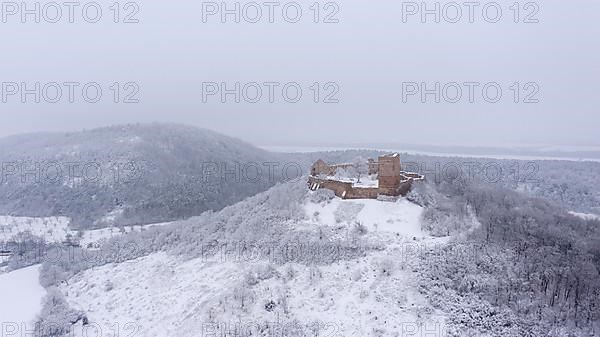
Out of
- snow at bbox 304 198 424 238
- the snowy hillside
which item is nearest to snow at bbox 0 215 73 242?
the snowy hillside

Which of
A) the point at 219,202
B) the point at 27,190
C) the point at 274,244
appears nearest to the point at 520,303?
the point at 274,244

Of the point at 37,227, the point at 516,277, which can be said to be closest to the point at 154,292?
the point at 516,277

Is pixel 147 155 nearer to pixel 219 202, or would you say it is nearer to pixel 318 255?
pixel 219 202

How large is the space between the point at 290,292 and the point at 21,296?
19.9m

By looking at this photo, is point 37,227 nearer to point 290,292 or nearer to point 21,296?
point 21,296

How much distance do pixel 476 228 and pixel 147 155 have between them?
62921mm

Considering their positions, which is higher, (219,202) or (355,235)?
(355,235)

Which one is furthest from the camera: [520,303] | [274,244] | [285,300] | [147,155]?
[147,155]

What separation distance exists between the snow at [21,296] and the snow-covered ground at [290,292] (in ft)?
6.81

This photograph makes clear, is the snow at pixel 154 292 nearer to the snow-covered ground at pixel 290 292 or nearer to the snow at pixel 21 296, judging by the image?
the snow-covered ground at pixel 290 292

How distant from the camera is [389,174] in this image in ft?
80.6

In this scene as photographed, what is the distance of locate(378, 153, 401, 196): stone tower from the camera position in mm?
24453

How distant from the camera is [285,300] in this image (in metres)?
19.1

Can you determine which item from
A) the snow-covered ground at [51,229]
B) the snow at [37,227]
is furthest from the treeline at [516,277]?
the snow at [37,227]
